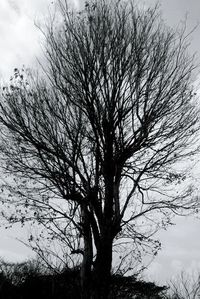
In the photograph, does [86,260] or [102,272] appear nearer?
[102,272]

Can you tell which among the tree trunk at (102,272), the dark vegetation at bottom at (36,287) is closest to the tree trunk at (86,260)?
the tree trunk at (102,272)

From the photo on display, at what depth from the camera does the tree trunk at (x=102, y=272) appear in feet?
25.3

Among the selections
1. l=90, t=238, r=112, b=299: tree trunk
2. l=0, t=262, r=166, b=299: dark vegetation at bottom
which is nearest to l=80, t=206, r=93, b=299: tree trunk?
l=90, t=238, r=112, b=299: tree trunk

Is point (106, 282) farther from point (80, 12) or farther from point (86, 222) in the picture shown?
point (80, 12)

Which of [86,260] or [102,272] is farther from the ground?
[86,260]

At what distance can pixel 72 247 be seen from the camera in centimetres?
927

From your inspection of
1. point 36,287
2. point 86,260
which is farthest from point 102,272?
point 36,287

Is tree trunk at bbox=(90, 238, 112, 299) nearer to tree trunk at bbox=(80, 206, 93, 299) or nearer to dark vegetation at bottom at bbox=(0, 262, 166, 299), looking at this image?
tree trunk at bbox=(80, 206, 93, 299)

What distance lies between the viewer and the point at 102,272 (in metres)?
7.81

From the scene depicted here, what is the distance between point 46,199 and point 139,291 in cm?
1831

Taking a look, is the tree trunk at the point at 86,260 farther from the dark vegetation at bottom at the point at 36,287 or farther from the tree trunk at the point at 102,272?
the dark vegetation at bottom at the point at 36,287

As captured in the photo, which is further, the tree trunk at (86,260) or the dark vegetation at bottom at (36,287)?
the dark vegetation at bottom at (36,287)

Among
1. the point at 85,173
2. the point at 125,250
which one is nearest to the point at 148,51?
the point at 85,173

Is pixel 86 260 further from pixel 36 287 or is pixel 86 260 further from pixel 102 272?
pixel 36 287
